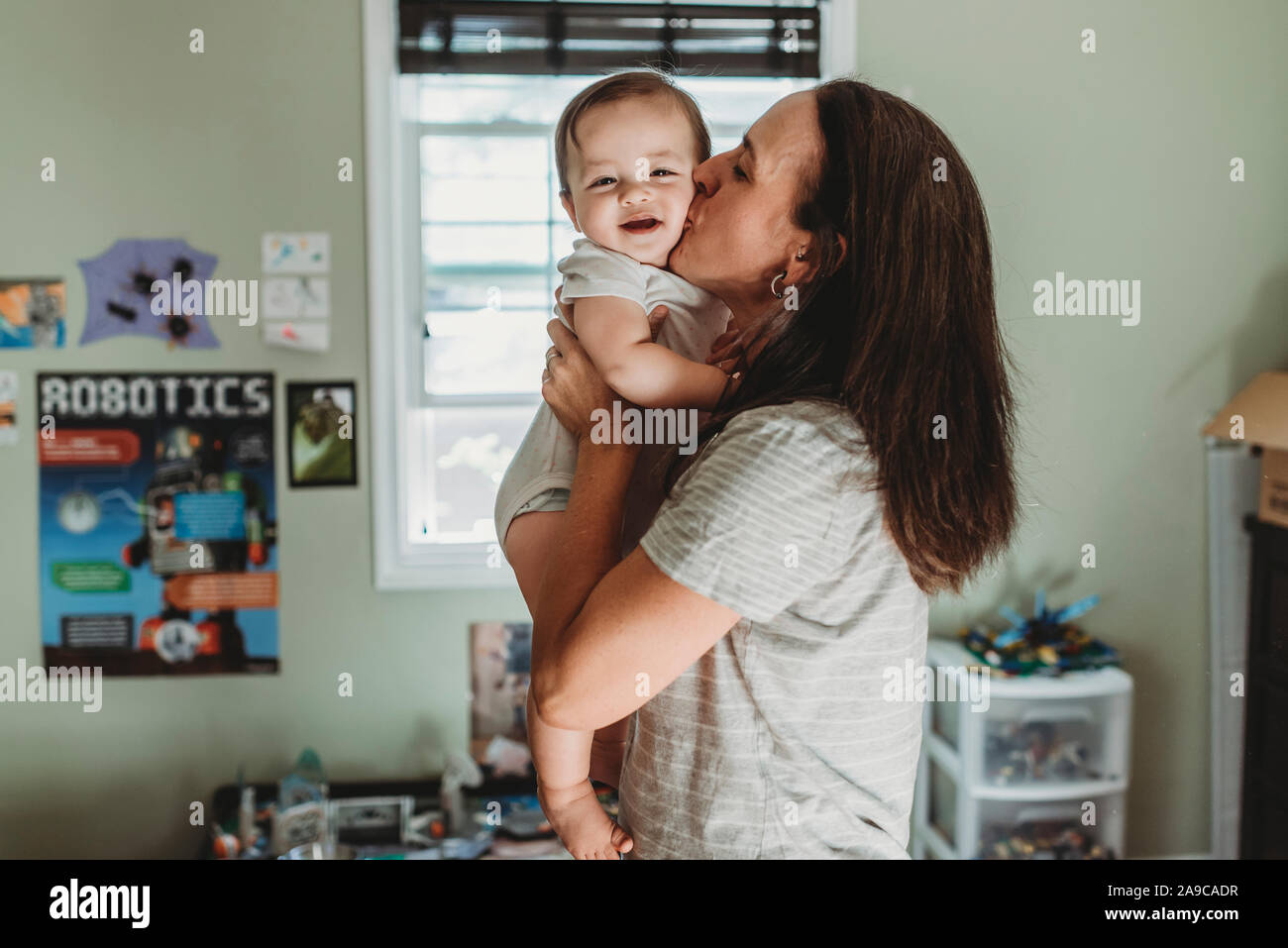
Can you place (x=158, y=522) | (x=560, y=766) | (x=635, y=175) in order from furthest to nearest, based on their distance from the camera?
(x=158, y=522), (x=635, y=175), (x=560, y=766)

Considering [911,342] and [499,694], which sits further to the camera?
[499,694]

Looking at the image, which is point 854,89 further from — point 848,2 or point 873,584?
point 848,2

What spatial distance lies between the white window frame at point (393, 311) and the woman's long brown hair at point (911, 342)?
120cm

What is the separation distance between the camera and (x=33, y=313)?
1754mm

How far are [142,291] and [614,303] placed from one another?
1.39 m

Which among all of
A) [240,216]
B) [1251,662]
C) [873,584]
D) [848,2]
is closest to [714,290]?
[873,584]

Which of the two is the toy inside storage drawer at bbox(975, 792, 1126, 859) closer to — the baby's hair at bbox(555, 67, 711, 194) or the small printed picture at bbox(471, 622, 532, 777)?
the small printed picture at bbox(471, 622, 532, 777)

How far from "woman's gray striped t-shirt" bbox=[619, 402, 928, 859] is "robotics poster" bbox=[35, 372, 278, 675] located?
135 cm

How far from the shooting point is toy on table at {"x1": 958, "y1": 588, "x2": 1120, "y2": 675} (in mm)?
1710

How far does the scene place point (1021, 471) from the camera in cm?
164

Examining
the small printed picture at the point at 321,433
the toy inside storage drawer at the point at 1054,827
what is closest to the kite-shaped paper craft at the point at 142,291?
the small printed picture at the point at 321,433
